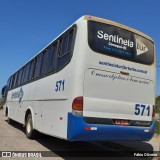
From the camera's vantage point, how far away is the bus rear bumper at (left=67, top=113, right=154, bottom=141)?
7368 millimetres

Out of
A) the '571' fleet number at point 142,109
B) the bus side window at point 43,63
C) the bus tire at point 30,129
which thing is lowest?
the bus tire at point 30,129

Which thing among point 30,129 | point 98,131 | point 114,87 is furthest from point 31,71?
point 98,131

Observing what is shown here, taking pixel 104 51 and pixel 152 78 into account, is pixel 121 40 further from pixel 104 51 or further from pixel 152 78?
pixel 152 78

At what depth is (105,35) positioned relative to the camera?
8148 mm

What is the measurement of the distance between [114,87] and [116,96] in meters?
0.23

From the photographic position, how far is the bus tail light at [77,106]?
743 centimetres

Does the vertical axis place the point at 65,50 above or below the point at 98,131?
above

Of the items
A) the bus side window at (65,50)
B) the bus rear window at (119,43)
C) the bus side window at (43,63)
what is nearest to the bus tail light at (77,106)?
the bus side window at (65,50)

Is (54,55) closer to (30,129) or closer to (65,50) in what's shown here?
(65,50)

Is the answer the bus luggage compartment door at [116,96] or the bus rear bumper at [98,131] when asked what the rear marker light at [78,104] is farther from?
the bus rear bumper at [98,131]

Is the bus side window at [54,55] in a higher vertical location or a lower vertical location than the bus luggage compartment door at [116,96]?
higher

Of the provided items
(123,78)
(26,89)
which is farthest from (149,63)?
(26,89)

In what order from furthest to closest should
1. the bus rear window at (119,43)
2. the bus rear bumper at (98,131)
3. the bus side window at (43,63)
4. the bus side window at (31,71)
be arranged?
the bus side window at (31,71)
the bus side window at (43,63)
the bus rear window at (119,43)
the bus rear bumper at (98,131)

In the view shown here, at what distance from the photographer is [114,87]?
8.08m
